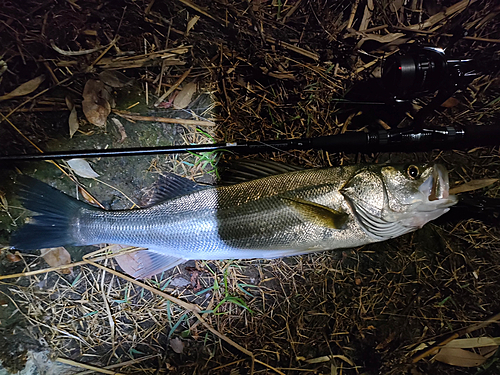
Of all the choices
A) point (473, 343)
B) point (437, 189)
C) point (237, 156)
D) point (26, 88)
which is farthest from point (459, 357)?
point (26, 88)

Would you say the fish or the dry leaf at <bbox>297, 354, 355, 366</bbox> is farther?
the dry leaf at <bbox>297, 354, 355, 366</bbox>

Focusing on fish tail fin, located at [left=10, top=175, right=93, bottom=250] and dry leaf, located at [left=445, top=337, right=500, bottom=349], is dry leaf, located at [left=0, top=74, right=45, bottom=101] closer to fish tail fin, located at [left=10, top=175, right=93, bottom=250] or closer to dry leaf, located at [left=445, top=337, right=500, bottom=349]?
fish tail fin, located at [left=10, top=175, right=93, bottom=250]

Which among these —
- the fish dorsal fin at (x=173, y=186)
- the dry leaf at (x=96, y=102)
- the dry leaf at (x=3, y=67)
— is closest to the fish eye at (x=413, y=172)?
the fish dorsal fin at (x=173, y=186)

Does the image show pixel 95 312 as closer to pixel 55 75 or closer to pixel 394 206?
pixel 55 75

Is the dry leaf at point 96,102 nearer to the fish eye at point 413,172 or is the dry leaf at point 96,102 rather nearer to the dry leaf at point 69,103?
the dry leaf at point 69,103

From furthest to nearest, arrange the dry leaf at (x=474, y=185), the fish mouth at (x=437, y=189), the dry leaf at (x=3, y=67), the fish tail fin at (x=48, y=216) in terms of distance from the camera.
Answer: the dry leaf at (x=474, y=185)
the dry leaf at (x=3, y=67)
the fish tail fin at (x=48, y=216)
the fish mouth at (x=437, y=189)

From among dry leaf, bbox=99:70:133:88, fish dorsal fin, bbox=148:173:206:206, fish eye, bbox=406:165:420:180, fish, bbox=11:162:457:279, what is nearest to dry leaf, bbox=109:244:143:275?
fish, bbox=11:162:457:279
